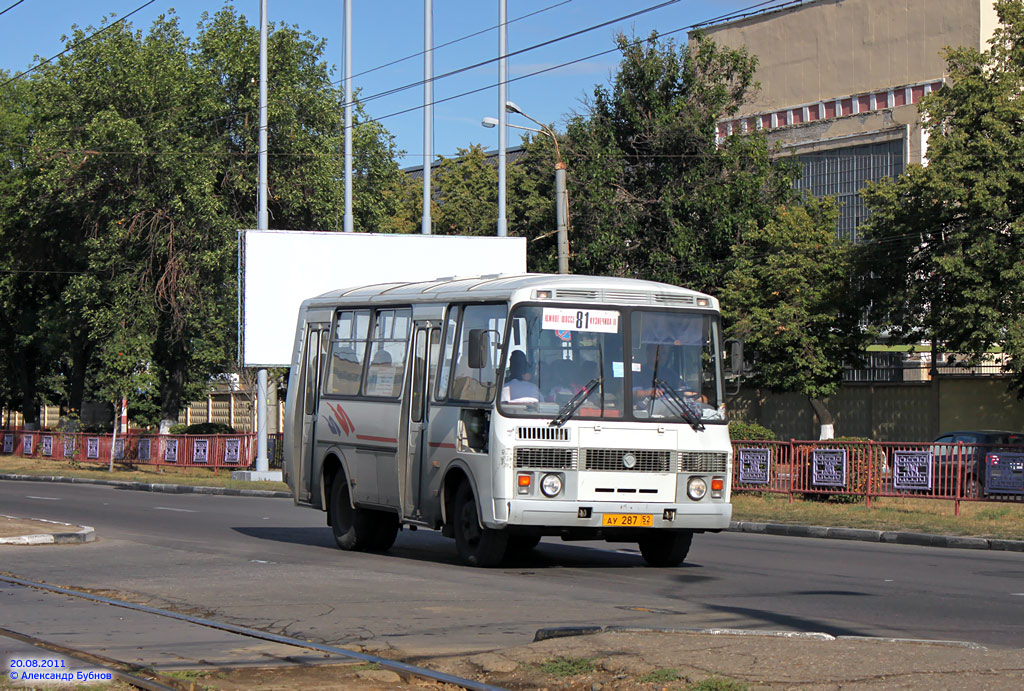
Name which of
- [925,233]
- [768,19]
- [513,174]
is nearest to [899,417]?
[925,233]

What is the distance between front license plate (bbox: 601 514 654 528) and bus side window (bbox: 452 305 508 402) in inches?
67.0

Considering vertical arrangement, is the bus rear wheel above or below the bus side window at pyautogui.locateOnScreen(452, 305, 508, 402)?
below

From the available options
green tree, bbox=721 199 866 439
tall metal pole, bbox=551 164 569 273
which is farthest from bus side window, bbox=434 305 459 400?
green tree, bbox=721 199 866 439

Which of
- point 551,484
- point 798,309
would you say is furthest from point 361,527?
point 798,309

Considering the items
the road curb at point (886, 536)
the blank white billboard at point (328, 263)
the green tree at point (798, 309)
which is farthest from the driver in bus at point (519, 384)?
the green tree at point (798, 309)

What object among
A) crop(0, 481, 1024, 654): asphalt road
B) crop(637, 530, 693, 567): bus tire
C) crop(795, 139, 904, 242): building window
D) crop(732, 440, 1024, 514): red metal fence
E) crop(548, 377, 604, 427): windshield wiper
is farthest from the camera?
crop(795, 139, 904, 242): building window

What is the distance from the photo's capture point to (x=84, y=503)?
2656cm

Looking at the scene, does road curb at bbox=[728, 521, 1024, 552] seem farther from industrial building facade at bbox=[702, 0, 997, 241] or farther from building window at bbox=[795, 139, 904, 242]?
building window at bbox=[795, 139, 904, 242]

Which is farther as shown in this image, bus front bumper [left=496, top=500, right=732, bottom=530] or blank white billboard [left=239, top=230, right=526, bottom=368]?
blank white billboard [left=239, top=230, right=526, bottom=368]

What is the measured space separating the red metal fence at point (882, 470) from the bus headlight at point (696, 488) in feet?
32.8

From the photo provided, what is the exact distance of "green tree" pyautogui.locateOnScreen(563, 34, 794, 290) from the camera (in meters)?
42.1

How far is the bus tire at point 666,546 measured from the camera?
14.3 meters

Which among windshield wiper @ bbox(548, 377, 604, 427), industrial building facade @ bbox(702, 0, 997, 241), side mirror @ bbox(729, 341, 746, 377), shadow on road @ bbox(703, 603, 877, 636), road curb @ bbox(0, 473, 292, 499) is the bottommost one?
road curb @ bbox(0, 473, 292, 499)

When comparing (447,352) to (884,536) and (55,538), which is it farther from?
(884,536)
